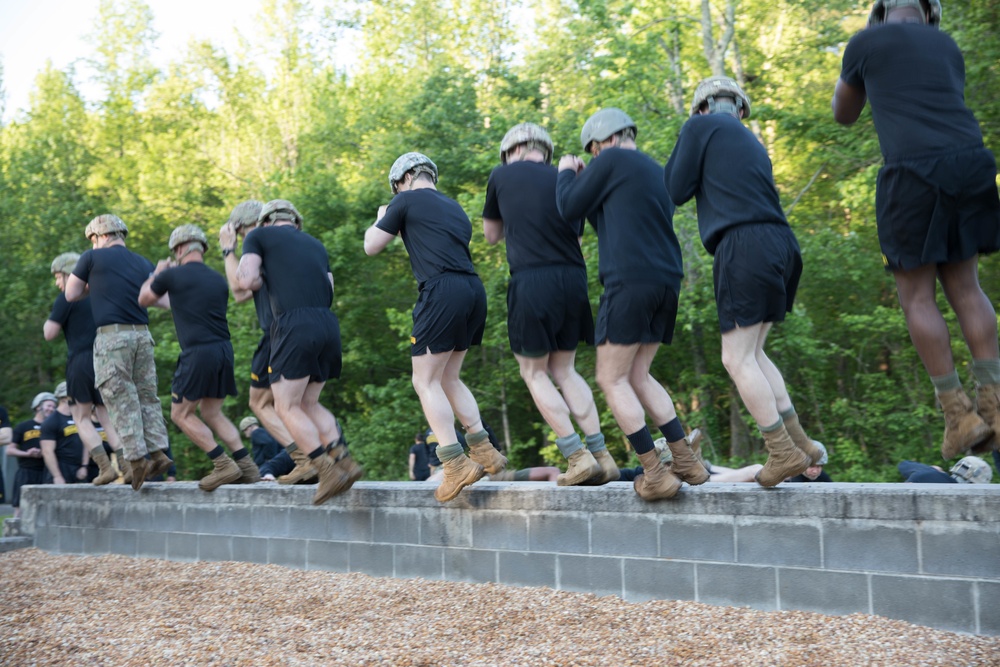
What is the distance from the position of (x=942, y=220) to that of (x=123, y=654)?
13.4 ft

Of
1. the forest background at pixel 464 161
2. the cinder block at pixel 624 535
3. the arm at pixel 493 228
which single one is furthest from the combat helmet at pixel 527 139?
the forest background at pixel 464 161

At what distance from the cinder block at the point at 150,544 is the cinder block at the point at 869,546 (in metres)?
5.55

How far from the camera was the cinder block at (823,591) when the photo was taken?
4.03m

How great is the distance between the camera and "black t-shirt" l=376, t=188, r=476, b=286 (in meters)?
5.77

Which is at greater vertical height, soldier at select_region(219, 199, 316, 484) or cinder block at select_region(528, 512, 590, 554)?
soldier at select_region(219, 199, 316, 484)

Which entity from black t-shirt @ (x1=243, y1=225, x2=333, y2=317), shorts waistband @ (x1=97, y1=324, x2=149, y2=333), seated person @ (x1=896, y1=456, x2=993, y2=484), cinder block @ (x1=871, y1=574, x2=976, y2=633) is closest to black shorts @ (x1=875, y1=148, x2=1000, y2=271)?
cinder block @ (x1=871, y1=574, x2=976, y2=633)

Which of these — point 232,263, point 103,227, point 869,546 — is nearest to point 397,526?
point 232,263

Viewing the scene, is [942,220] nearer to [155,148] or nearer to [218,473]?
[218,473]

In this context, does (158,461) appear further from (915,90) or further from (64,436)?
(915,90)

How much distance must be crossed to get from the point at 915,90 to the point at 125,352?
6.34 metres

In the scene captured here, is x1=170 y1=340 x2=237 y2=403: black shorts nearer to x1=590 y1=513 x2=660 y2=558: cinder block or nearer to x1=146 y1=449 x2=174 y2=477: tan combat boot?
x1=146 y1=449 x2=174 y2=477: tan combat boot

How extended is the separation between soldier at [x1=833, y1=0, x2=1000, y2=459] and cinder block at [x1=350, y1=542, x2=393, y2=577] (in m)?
3.48

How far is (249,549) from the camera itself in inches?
274

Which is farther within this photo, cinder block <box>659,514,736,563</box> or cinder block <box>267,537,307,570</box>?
cinder block <box>267,537,307,570</box>
